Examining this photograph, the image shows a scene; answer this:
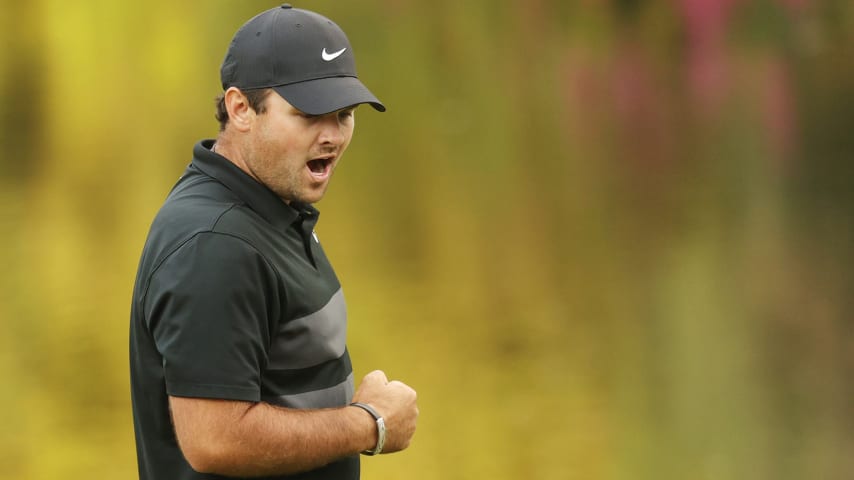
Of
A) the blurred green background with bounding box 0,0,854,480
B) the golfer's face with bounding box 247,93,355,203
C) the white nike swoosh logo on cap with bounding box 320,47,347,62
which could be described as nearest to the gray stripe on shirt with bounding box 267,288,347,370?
the golfer's face with bounding box 247,93,355,203

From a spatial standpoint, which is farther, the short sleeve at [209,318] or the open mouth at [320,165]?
the open mouth at [320,165]

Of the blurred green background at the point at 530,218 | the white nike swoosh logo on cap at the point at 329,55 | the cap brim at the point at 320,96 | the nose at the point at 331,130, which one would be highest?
the white nike swoosh logo on cap at the point at 329,55

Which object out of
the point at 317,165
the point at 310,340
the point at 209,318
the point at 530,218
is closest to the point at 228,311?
the point at 209,318

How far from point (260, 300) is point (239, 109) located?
22 cm

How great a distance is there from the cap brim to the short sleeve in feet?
0.53

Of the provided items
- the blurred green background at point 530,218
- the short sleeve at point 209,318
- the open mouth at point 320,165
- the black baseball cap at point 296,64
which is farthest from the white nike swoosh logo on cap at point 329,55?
the blurred green background at point 530,218

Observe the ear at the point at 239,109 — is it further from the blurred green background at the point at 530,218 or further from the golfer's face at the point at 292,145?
the blurred green background at the point at 530,218

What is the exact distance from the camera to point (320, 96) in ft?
3.58

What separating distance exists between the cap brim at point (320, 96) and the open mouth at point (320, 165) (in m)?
0.08

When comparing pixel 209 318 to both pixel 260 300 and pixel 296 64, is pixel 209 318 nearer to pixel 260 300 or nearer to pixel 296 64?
pixel 260 300

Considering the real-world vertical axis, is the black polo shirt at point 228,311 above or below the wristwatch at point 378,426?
above

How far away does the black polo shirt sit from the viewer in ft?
3.23

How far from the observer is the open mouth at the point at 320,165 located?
116cm

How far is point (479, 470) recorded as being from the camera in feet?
8.05
